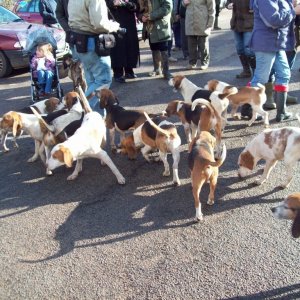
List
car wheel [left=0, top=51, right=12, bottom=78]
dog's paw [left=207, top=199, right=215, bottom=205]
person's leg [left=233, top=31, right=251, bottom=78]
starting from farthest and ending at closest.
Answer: car wheel [left=0, top=51, right=12, bottom=78] < person's leg [left=233, top=31, right=251, bottom=78] < dog's paw [left=207, top=199, right=215, bottom=205]

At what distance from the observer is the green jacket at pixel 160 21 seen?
817 cm

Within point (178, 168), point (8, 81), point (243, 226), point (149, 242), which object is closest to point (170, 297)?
point (149, 242)

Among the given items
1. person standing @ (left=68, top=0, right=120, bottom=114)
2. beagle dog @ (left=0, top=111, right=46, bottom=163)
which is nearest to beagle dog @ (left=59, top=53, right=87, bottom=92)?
person standing @ (left=68, top=0, right=120, bottom=114)

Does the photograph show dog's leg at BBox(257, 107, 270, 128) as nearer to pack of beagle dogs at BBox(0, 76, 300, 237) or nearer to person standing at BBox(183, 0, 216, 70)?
pack of beagle dogs at BBox(0, 76, 300, 237)

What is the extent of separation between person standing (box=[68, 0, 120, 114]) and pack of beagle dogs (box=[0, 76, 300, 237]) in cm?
39

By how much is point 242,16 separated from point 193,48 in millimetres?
1944

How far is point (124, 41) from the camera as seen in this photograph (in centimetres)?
844

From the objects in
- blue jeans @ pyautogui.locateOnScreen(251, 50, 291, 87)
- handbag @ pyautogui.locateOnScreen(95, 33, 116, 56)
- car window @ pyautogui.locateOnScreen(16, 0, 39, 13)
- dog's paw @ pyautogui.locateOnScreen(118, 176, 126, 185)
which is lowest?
dog's paw @ pyautogui.locateOnScreen(118, 176, 126, 185)

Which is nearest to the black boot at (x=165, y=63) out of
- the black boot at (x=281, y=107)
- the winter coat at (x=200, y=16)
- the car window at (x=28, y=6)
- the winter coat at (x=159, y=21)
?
the winter coat at (x=159, y=21)

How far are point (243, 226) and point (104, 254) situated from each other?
1.44m

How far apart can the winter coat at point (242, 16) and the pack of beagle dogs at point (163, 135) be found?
2.31 m

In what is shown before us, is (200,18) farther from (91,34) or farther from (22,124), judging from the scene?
(22,124)

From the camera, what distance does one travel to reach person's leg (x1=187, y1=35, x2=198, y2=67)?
361 inches

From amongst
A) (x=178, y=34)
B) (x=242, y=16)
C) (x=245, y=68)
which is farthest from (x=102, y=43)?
(x=178, y=34)
